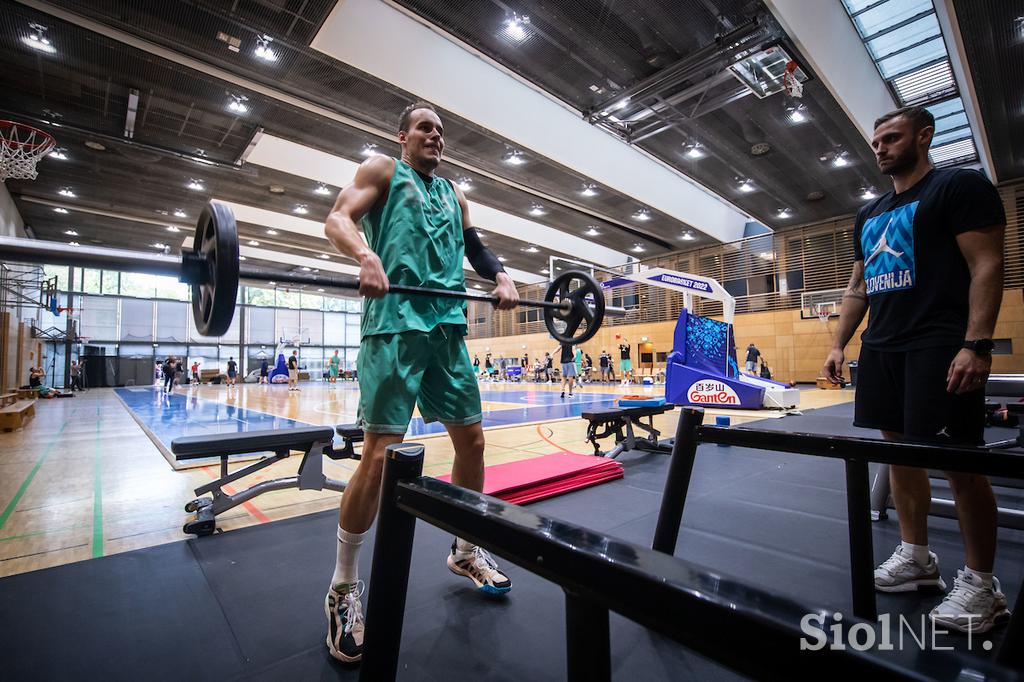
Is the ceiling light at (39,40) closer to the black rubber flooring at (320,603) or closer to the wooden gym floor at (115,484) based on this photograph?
the wooden gym floor at (115,484)

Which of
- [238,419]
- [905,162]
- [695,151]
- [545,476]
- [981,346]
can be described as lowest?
[238,419]

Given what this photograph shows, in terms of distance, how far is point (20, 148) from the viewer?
7.38 metres

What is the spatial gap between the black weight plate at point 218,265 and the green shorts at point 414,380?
35cm

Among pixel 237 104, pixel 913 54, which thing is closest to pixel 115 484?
pixel 237 104

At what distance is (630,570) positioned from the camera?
1.64 ft

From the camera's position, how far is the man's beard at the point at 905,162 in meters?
1.63

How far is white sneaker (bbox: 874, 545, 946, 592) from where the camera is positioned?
64.7 inches

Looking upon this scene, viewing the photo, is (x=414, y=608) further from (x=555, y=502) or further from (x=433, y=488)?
(x=555, y=502)

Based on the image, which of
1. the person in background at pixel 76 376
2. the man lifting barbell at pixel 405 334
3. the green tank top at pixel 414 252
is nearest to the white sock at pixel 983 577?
the man lifting barbell at pixel 405 334

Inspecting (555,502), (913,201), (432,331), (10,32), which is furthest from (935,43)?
(10,32)

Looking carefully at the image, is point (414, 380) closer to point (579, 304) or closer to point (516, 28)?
point (579, 304)

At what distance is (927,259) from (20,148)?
446 inches

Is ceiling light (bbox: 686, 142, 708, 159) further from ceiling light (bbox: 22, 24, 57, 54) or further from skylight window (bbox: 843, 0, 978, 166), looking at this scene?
ceiling light (bbox: 22, 24, 57, 54)

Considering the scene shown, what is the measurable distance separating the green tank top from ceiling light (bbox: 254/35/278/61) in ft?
21.7
